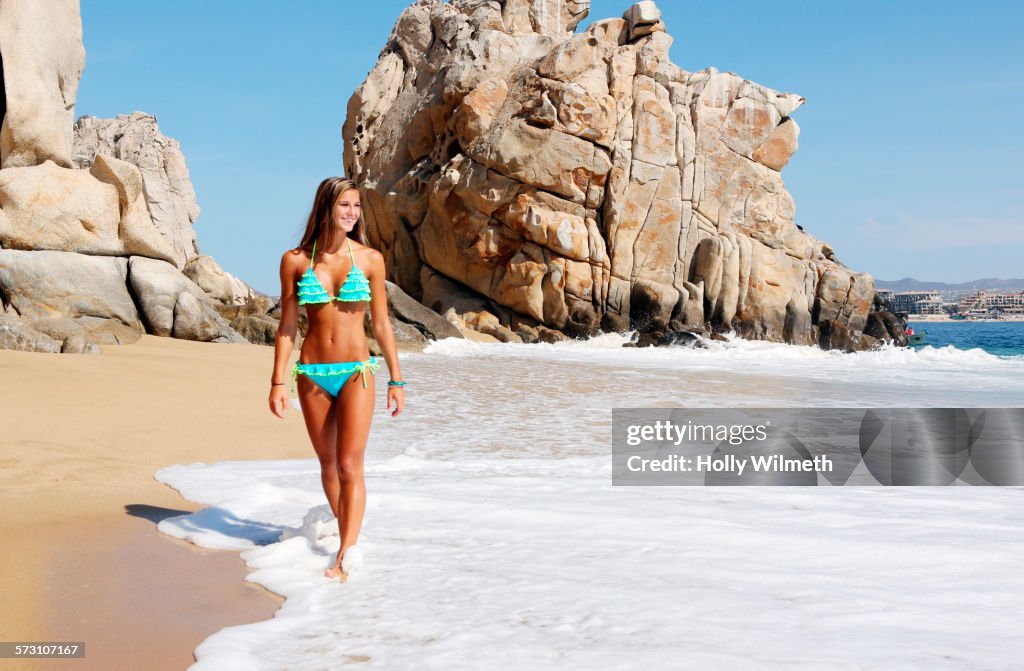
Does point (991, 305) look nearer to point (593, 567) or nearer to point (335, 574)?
point (593, 567)

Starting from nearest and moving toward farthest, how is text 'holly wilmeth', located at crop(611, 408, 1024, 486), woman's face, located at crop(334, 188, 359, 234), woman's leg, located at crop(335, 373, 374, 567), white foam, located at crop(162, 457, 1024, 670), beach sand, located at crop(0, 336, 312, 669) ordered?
white foam, located at crop(162, 457, 1024, 670) → beach sand, located at crop(0, 336, 312, 669) → woman's leg, located at crop(335, 373, 374, 567) → woman's face, located at crop(334, 188, 359, 234) → text 'holly wilmeth', located at crop(611, 408, 1024, 486)

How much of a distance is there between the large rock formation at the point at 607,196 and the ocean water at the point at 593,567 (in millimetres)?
20930

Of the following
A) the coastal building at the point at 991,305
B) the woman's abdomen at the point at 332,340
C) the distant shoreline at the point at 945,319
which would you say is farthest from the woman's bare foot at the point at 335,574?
the coastal building at the point at 991,305

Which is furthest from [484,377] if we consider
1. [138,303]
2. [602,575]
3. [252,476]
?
[602,575]

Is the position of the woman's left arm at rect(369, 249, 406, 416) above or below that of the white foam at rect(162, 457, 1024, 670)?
above

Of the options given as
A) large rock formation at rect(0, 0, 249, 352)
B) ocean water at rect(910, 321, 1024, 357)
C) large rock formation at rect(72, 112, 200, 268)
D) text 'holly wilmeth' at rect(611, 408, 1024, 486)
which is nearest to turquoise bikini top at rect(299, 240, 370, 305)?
text 'holly wilmeth' at rect(611, 408, 1024, 486)

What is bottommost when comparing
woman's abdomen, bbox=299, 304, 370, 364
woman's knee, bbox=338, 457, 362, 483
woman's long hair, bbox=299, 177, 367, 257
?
woman's knee, bbox=338, 457, 362, 483

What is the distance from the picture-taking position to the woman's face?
152 inches

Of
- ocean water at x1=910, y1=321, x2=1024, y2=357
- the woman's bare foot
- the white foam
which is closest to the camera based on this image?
the white foam

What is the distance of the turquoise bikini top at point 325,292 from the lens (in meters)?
3.80

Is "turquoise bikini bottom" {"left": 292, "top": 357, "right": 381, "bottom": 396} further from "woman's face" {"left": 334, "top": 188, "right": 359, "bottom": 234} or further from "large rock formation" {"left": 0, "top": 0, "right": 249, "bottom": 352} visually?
"large rock formation" {"left": 0, "top": 0, "right": 249, "bottom": 352}

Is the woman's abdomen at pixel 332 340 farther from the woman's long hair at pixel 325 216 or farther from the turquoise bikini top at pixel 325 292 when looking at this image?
the woman's long hair at pixel 325 216

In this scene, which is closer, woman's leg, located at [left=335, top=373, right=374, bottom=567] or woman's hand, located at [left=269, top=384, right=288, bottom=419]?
woman's leg, located at [left=335, top=373, right=374, bottom=567]

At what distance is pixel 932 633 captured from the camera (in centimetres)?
288
